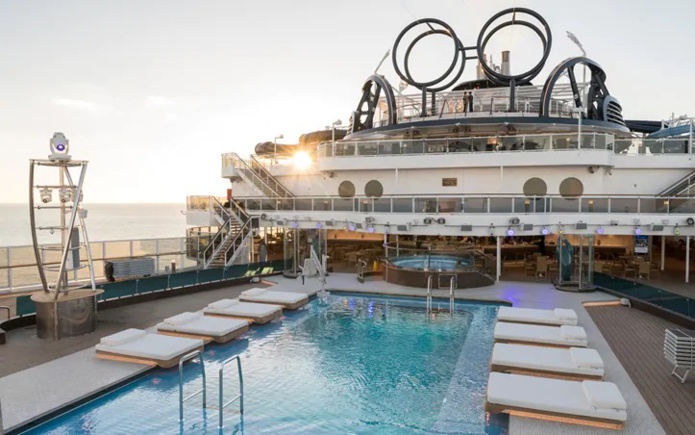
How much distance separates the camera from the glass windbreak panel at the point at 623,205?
2028 cm

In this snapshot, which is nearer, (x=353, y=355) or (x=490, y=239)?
(x=353, y=355)

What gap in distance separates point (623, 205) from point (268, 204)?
16836 mm

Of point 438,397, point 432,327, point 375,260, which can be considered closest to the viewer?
point 438,397

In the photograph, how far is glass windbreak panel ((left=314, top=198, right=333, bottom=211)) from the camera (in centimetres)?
2402

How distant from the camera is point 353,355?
12.4 m

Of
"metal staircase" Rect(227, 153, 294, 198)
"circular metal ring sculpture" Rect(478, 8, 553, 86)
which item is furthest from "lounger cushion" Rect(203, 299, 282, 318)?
"circular metal ring sculpture" Rect(478, 8, 553, 86)

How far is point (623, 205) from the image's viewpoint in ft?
66.7

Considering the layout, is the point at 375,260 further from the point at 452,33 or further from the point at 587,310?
the point at 452,33

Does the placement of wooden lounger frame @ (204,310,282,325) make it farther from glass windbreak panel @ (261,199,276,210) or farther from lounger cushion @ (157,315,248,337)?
glass windbreak panel @ (261,199,276,210)

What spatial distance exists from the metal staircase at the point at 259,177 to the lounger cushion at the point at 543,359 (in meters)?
20.1

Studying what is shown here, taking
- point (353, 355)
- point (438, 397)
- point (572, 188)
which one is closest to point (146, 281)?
point (353, 355)

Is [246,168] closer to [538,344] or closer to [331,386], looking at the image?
[331,386]

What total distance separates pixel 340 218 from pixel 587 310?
37.6ft

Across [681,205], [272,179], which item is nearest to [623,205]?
[681,205]
